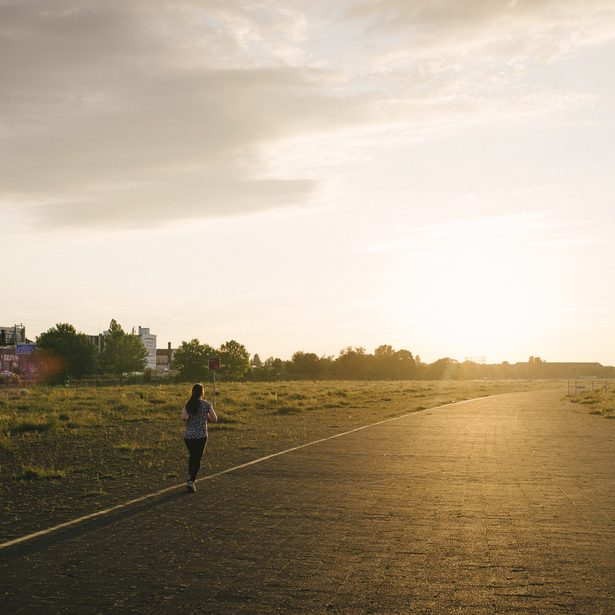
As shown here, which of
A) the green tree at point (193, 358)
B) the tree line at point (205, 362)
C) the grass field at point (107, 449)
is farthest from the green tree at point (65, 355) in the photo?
the grass field at point (107, 449)

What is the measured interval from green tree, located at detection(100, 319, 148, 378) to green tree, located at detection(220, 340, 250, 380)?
606 inches

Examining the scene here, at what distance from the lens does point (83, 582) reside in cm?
A: 744

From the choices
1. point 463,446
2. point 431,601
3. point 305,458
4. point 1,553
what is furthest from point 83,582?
point 463,446

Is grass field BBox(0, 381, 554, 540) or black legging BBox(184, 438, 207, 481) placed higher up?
black legging BBox(184, 438, 207, 481)

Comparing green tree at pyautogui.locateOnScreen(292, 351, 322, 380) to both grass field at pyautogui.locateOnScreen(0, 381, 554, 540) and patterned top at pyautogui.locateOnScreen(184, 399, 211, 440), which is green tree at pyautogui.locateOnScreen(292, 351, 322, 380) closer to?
grass field at pyautogui.locateOnScreen(0, 381, 554, 540)

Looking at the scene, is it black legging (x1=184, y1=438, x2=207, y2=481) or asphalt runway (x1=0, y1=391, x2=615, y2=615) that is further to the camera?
black legging (x1=184, y1=438, x2=207, y2=481)

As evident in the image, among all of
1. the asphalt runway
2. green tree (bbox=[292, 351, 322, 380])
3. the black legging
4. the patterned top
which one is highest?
green tree (bbox=[292, 351, 322, 380])

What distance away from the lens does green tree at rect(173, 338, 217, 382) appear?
124750 mm

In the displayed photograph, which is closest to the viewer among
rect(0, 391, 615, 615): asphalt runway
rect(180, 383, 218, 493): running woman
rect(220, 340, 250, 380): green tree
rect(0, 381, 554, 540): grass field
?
rect(0, 391, 615, 615): asphalt runway

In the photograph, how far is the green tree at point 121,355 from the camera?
116 meters

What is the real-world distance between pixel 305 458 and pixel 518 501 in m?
6.81

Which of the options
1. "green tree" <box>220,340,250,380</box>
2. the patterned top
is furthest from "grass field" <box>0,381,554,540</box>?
"green tree" <box>220,340,250,380</box>

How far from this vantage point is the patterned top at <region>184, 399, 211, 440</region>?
13.5m

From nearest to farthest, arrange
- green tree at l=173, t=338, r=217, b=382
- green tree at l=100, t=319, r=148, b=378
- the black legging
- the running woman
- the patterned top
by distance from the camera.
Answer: the black legging, the running woman, the patterned top, green tree at l=100, t=319, r=148, b=378, green tree at l=173, t=338, r=217, b=382
